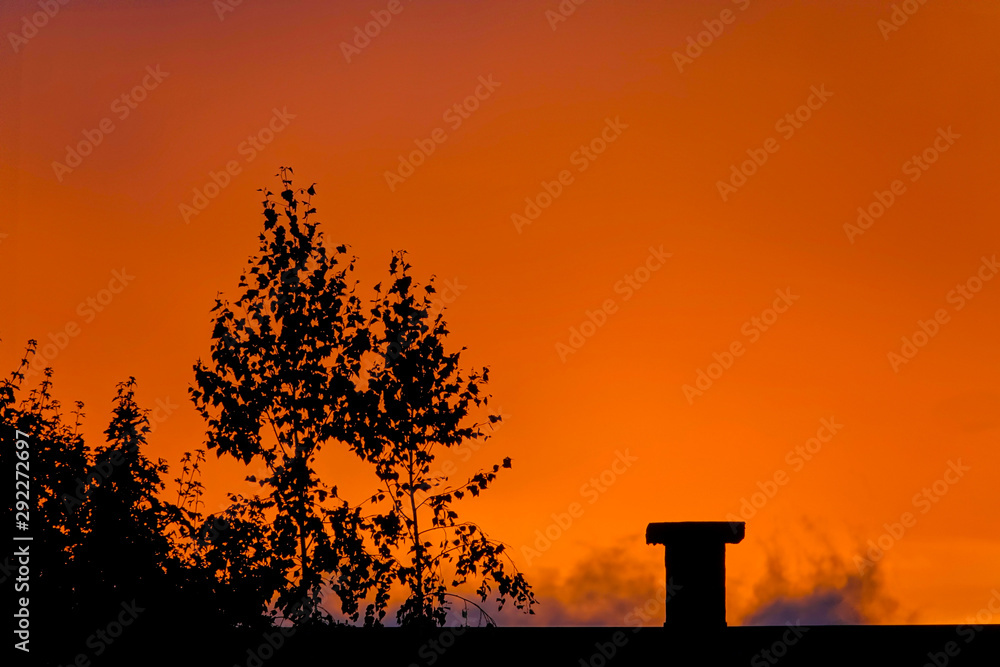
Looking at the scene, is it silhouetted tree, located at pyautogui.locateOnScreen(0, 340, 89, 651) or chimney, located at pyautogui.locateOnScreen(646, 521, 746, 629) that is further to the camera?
silhouetted tree, located at pyautogui.locateOnScreen(0, 340, 89, 651)

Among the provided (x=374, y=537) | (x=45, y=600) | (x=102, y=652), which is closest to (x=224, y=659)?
(x=102, y=652)

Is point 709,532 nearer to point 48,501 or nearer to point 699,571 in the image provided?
point 699,571

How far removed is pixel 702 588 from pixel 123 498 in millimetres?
18656

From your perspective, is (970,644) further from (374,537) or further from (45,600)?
(45,600)

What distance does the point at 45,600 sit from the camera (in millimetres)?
23516

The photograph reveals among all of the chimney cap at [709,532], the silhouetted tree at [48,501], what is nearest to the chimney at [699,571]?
the chimney cap at [709,532]

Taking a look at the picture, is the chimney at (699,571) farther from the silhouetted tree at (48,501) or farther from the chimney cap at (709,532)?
the silhouetted tree at (48,501)

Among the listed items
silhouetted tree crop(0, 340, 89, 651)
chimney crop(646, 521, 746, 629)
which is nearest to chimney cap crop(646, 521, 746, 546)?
chimney crop(646, 521, 746, 629)

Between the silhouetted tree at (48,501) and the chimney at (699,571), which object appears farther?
the silhouetted tree at (48,501)

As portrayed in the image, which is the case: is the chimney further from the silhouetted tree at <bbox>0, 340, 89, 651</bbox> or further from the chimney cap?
the silhouetted tree at <bbox>0, 340, 89, 651</bbox>

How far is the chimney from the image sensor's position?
10.7 meters

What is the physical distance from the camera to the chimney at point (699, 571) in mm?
10688

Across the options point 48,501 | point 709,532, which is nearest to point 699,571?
point 709,532

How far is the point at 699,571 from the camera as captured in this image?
35.2 feet
